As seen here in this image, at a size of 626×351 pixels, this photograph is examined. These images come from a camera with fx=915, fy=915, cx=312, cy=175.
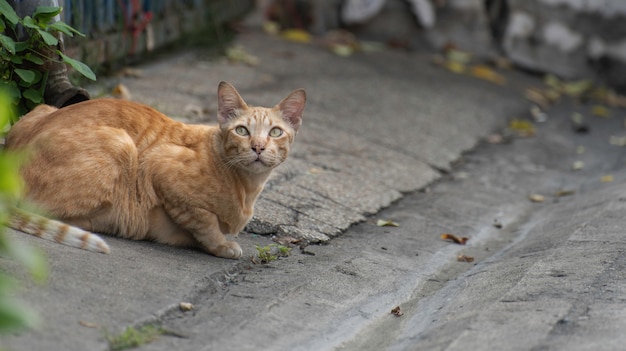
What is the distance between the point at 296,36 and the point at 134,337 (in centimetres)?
673

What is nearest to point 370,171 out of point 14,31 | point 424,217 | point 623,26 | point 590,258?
point 424,217

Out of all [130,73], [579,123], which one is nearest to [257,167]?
[130,73]

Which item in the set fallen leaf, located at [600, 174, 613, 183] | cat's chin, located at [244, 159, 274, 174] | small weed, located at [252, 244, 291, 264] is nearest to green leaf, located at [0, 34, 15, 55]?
cat's chin, located at [244, 159, 274, 174]

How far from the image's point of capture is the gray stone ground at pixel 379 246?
3.60 metres

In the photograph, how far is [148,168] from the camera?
4.27 m

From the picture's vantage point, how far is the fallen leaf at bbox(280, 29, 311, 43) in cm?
966

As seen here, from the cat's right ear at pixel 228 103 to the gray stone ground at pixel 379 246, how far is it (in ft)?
2.26

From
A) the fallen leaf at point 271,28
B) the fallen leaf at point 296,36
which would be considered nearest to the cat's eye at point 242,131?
the fallen leaf at point 296,36

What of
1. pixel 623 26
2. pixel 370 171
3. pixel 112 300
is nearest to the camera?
pixel 112 300

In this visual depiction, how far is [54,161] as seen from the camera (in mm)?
4051

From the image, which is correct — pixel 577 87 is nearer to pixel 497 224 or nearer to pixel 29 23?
pixel 497 224

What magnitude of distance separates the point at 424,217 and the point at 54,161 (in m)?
2.55

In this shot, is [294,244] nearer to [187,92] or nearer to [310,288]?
[310,288]

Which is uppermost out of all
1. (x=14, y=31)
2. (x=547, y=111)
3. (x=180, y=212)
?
(x=14, y=31)
